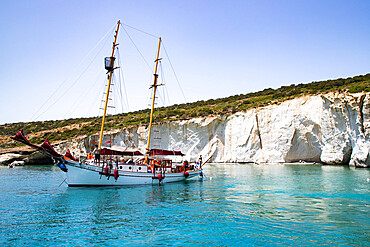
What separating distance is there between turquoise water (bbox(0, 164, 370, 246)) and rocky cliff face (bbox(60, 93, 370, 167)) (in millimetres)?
18766

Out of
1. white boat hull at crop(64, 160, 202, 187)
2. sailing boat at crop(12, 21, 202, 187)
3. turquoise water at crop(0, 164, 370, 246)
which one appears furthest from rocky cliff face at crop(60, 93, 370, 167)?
turquoise water at crop(0, 164, 370, 246)

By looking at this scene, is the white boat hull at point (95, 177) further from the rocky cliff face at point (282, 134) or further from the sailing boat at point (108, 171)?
the rocky cliff face at point (282, 134)

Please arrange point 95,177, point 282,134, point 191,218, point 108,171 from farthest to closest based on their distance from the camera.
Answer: point 282,134, point 108,171, point 95,177, point 191,218

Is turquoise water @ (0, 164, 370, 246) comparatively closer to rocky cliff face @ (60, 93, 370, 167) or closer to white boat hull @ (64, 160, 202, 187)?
white boat hull @ (64, 160, 202, 187)

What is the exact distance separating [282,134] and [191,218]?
39784mm

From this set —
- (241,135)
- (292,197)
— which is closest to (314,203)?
(292,197)

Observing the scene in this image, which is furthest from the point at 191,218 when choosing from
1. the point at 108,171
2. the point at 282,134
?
the point at 282,134

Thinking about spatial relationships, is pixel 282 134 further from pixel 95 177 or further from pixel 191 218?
pixel 191 218

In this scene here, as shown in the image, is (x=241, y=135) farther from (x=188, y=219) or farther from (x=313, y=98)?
(x=188, y=219)

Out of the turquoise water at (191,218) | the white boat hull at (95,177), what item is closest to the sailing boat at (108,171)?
the white boat hull at (95,177)

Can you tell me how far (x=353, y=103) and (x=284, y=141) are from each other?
41.5 feet

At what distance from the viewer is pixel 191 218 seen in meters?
12.3

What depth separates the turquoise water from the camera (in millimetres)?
9438

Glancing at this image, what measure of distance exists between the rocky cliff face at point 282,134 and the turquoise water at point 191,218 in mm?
18766
